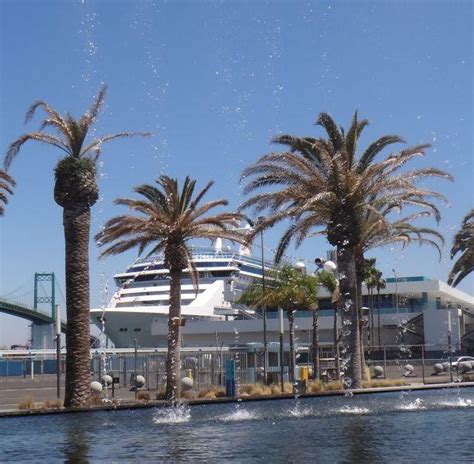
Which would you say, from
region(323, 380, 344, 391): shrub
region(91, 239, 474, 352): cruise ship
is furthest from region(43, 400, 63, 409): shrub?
region(91, 239, 474, 352): cruise ship

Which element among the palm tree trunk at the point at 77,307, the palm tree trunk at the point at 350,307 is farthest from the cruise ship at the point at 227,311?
the palm tree trunk at the point at 77,307

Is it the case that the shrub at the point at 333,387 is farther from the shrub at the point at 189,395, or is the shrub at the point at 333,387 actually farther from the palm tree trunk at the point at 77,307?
the palm tree trunk at the point at 77,307

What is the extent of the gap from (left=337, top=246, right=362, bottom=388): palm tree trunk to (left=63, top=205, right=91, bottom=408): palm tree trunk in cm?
1088

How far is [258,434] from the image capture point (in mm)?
16844

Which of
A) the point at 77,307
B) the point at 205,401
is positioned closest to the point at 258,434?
the point at 205,401

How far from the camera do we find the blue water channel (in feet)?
44.1

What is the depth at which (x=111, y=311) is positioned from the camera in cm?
7544

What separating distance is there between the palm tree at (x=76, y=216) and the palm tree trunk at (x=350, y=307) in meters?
10.6

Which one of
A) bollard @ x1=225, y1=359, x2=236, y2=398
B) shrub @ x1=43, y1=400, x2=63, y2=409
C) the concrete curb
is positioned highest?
bollard @ x1=225, y1=359, x2=236, y2=398

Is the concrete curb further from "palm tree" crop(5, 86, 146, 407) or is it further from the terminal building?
the terminal building

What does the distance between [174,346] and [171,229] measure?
4.49m

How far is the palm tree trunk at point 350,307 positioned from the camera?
33.0 metres

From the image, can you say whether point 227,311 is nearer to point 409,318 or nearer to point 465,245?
point 409,318

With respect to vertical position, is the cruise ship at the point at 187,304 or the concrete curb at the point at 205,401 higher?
the cruise ship at the point at 187,304
